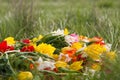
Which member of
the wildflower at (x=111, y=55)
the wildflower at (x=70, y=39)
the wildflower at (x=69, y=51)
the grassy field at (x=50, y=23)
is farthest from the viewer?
the grassy field at (x=50, y=23)

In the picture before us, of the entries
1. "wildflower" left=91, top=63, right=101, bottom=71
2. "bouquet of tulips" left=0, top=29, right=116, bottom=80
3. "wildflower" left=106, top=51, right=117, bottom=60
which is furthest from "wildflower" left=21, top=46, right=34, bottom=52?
"wildflower" left=106, top=51, right=117, bottom=60

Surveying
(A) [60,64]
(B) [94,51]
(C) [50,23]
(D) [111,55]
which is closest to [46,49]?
(A) [60,64]

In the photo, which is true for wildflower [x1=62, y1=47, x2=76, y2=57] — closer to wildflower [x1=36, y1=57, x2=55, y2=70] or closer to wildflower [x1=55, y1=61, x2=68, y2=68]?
wildflower [x1=55, y1=61, x2=68, y2=68]

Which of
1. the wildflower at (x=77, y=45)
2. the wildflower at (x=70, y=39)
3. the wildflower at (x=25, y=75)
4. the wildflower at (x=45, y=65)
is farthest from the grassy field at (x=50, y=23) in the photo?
the wildflower at (x=25, y=75)

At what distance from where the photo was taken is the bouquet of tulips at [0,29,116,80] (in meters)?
2.87

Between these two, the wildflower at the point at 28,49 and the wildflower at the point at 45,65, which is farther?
the wildflower at the point at 28,49

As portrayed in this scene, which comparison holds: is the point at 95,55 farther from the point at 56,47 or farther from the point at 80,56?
the point at 56,47

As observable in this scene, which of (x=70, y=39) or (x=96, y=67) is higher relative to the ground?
(x=70, y=39)

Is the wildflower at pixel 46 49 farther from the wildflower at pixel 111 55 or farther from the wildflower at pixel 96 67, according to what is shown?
the wildflower at pixel 111 55

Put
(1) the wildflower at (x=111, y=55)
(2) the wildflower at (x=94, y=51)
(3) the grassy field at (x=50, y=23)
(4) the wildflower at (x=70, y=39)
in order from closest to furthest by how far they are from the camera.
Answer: (1) the wildflower at (x=111, y=55) → (2) the wildflower at (x=94, y=51) → (4) the wildflower at (x=70, y=39) → (3) the grassy field at (x=50, y=23)

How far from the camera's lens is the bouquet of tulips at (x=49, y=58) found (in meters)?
2.87

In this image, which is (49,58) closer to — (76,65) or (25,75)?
(76,65)

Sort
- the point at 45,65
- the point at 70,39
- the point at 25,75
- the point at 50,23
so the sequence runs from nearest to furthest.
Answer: the point at 25,75
the point at 45,65
the point at 70,39
the point at 50,23

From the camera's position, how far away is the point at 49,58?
10.2ft
